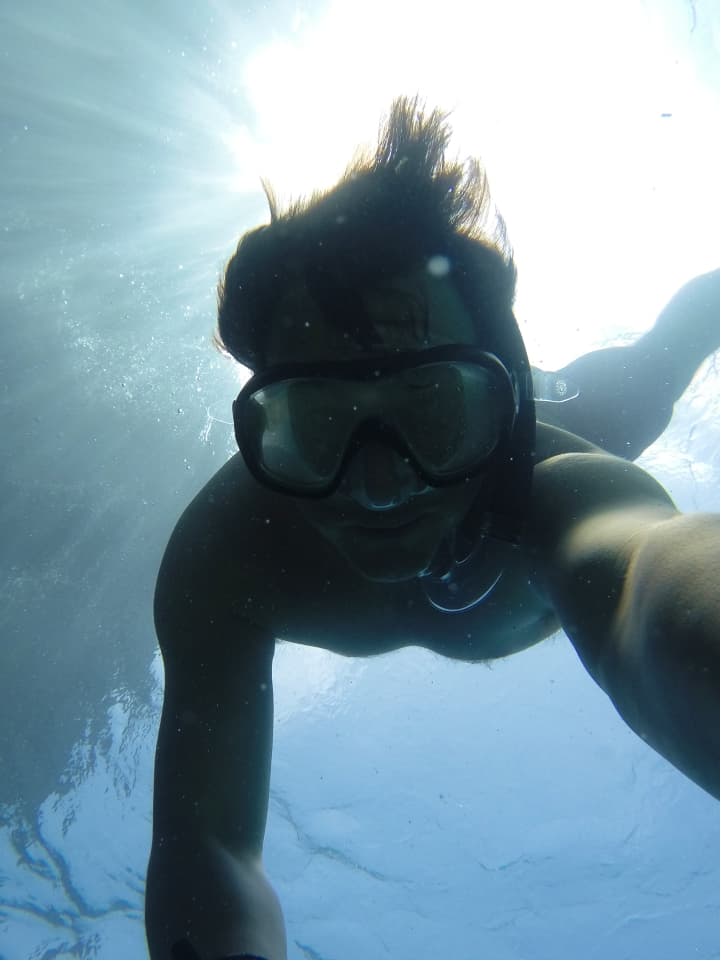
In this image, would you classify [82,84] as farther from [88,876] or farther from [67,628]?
[88,876]

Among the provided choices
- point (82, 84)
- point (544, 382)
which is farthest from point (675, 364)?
point (82, 84)

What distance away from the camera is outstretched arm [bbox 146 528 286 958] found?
2207mm

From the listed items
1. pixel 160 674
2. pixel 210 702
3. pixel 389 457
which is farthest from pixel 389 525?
pixel 160 674

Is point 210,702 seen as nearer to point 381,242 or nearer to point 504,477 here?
point 504,477

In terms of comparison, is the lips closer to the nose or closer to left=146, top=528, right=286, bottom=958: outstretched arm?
the nose

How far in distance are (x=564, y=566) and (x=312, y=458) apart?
1212mm

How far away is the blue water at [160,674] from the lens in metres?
10.1

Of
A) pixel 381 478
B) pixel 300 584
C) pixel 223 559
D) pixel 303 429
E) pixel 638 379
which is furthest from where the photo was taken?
pixel 638 379

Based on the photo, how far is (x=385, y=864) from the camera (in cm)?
2122

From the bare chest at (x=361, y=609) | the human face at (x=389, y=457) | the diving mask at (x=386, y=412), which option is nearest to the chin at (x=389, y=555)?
the human face at (x=389, y=457)

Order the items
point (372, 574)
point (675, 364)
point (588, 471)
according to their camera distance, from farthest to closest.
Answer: point (675, 364)
point (372, 574)
point (588, 471)

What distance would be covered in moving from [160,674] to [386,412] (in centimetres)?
1949

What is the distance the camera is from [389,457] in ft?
7.91

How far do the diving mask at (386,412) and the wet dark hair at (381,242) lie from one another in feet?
0.65
